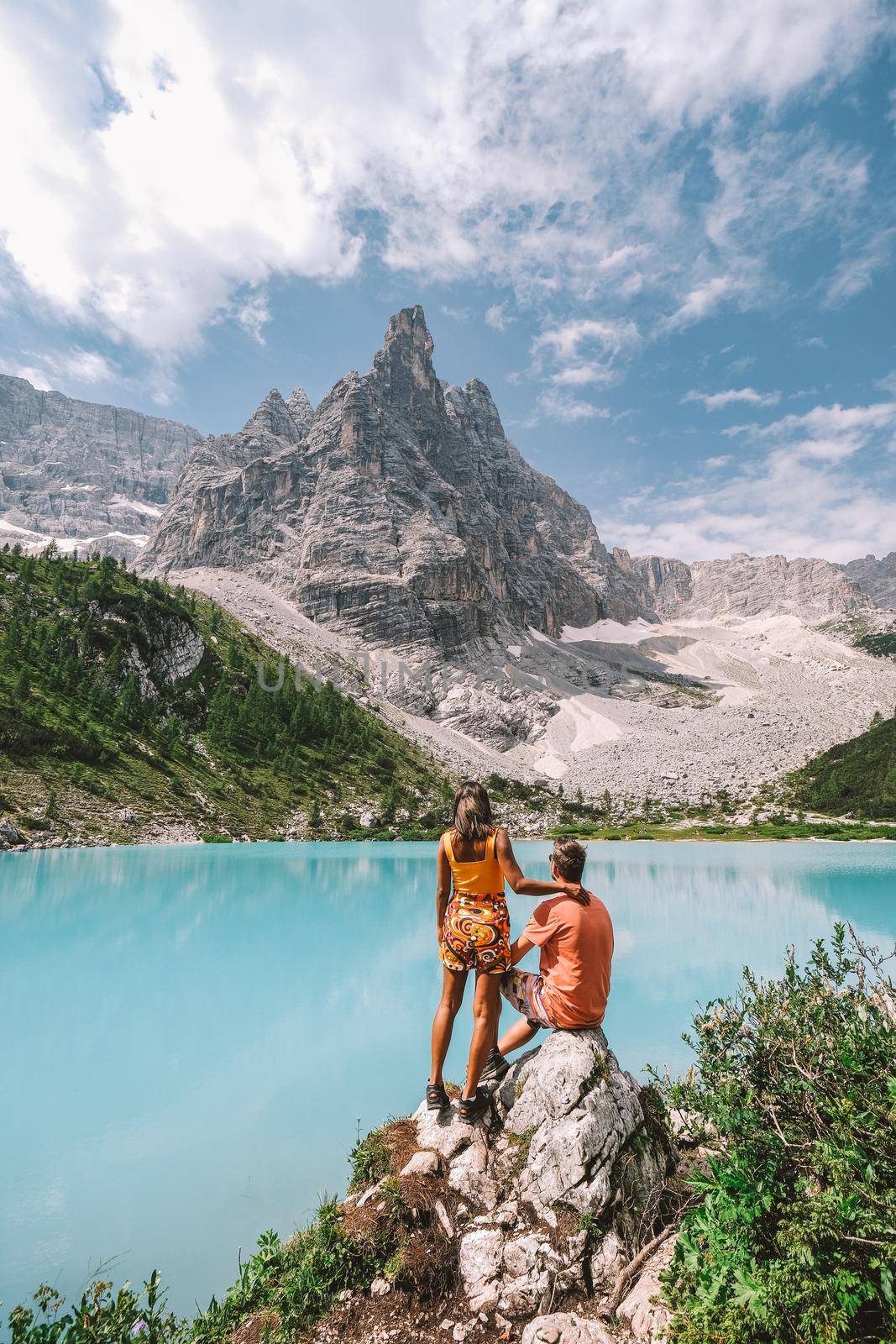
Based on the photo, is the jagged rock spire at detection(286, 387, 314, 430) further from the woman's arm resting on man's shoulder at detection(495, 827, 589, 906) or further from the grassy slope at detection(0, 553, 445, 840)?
the woman's arm resting on man's shoulder at detection(495, 827, 589, 906)

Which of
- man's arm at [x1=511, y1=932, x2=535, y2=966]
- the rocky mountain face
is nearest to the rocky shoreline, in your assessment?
man's arm at [x1=511, y1=932, x2=535, y2=966]

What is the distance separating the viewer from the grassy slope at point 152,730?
163 feet

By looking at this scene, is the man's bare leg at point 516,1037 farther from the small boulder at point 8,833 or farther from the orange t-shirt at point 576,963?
the small boulder at point 8,833

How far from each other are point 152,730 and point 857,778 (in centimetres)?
9137

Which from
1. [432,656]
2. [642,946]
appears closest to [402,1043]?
[642,946]

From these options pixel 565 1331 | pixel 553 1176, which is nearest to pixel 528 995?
pixel 553 1176

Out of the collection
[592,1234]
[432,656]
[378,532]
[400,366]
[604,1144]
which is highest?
[400,366]

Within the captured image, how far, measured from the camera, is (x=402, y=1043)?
11.0 m

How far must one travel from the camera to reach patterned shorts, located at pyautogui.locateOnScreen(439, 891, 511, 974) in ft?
18.7

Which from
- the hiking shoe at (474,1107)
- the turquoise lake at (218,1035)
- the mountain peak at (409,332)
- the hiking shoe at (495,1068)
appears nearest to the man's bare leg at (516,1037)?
the hiking shoe at (495,1068)

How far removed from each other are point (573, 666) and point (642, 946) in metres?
153

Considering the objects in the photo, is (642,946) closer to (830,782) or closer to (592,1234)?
(592,1234)

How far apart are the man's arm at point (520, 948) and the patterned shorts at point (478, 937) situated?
12cm

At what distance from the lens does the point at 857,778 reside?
85.9 meters
